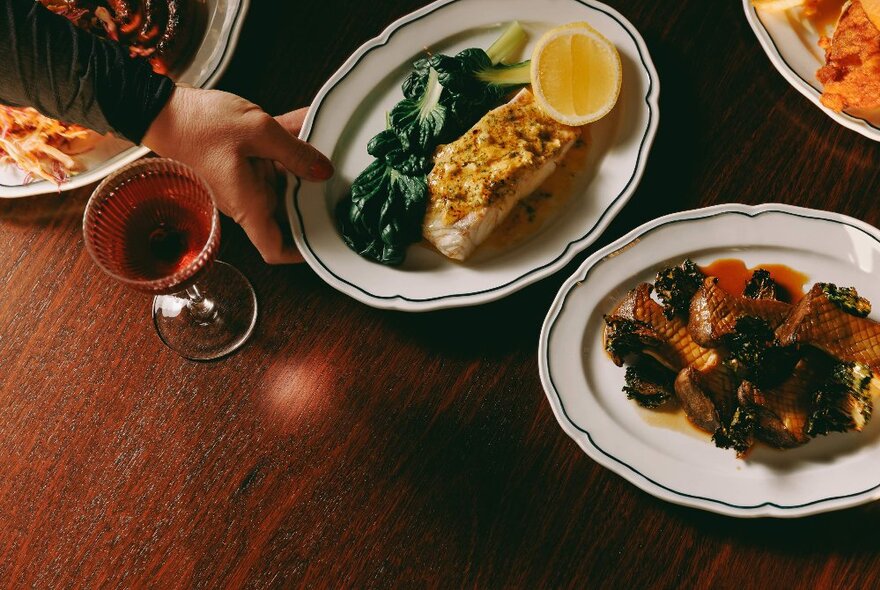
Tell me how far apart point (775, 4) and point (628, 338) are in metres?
1.27

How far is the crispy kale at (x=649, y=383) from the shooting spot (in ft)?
6.72

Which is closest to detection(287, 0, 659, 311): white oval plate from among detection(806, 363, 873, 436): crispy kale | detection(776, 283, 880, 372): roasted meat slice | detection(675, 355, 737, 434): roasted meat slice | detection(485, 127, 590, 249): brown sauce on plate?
detection(485, 127, 590, 249): brown sauce on plate

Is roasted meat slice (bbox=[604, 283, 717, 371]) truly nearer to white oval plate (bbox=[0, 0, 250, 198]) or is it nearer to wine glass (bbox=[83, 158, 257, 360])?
wine glass (bbox=[83, 158, 257, 360])

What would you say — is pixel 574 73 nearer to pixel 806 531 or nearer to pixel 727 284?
pixel 727 284

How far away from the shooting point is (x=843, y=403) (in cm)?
190

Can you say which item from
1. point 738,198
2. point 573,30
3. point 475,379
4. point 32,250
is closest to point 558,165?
point 573,30

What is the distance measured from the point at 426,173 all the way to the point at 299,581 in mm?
1381

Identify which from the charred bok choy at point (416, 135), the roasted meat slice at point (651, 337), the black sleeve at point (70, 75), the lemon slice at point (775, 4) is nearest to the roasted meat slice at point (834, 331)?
the roasted meat slice at point (651, 337)

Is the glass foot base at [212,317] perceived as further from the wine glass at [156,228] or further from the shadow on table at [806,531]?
the shadow on table at [806,531]

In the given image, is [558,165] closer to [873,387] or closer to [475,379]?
[475,379]

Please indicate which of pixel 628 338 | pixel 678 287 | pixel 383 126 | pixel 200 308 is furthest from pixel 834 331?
pixel 200 308

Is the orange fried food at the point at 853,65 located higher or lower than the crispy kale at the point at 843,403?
higher

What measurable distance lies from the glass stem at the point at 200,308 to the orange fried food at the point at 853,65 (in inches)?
83.2

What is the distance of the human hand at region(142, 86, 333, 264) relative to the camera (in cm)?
229
